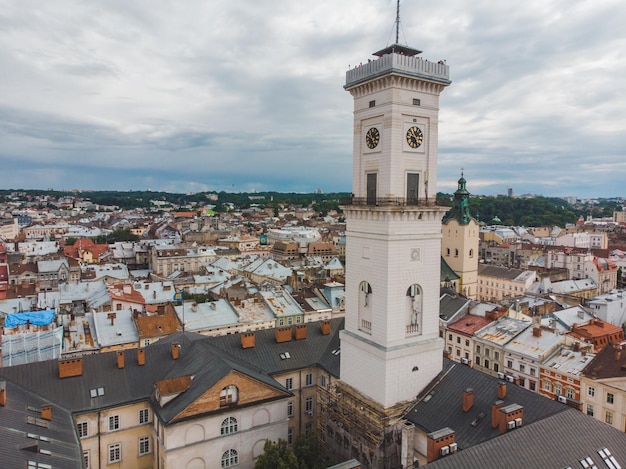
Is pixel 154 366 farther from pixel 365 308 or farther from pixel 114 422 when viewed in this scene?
pixel 365 308

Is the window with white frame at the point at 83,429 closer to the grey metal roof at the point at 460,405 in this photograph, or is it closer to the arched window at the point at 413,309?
the grey metal roof at the point at 460,405

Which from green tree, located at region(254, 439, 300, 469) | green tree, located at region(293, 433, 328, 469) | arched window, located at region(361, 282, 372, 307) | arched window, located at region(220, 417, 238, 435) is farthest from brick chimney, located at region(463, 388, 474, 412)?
arched window, located at region(220, 417, 238, 435)

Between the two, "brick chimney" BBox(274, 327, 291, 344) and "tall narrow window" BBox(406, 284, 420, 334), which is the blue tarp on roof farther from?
"tall narrow window" BBox(406, 284, 420, 334)

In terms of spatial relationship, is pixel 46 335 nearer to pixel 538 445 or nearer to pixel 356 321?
pixel 356 321

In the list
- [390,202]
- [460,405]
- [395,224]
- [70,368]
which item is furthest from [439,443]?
[70,368]

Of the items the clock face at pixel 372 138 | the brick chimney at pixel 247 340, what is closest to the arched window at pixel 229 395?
the brick chimney at pixel 247 340
